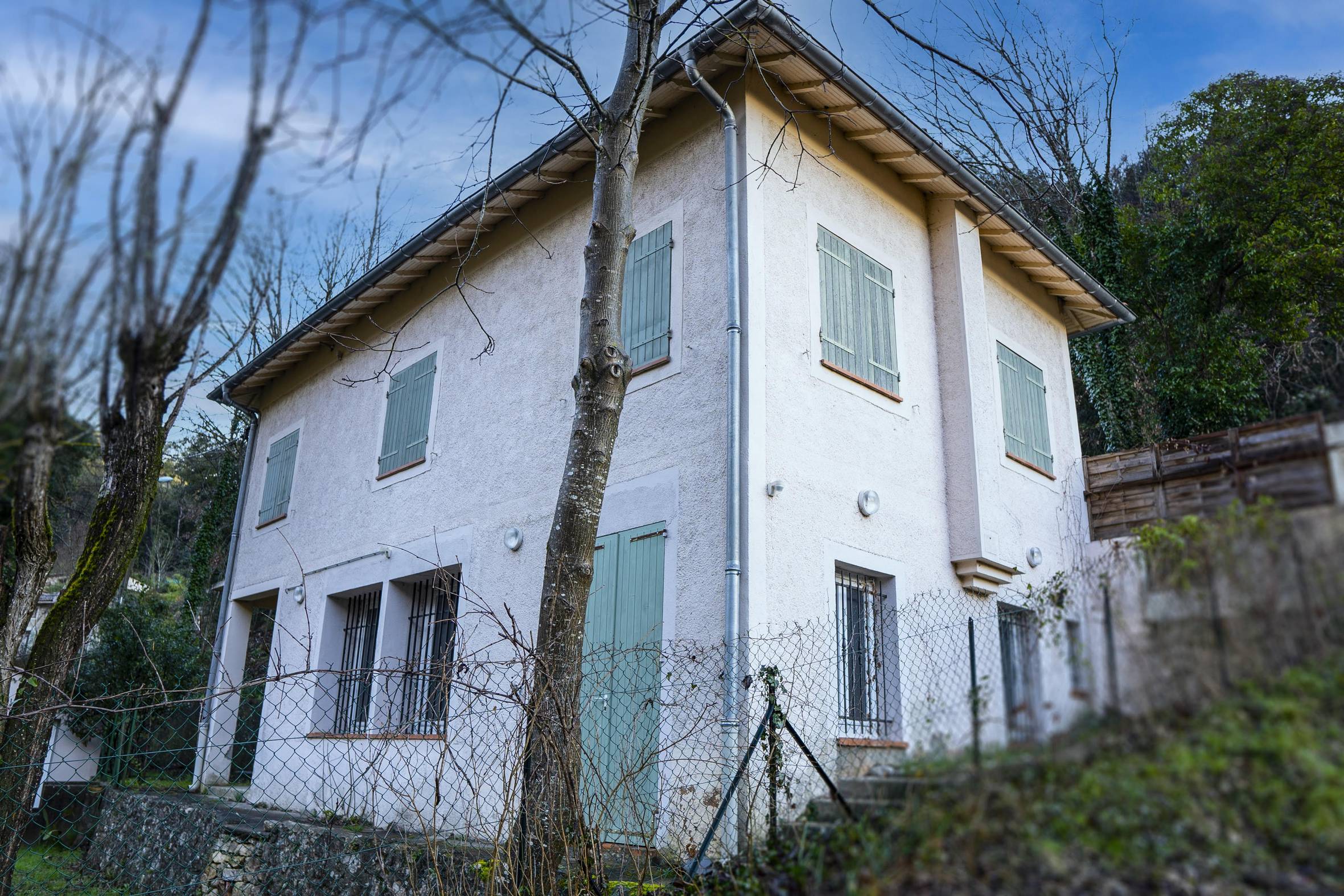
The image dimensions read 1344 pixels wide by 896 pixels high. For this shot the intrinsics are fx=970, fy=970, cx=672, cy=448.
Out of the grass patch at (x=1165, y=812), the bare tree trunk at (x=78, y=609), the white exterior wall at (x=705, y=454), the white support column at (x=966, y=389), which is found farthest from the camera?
the white support column at (x=966, y=389)

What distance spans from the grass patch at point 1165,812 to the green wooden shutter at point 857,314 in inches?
212

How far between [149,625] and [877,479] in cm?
1060

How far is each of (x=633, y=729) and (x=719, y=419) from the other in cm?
208

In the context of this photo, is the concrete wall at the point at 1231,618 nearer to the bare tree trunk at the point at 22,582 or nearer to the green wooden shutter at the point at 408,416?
the bare tree trunk at the point at 22,582

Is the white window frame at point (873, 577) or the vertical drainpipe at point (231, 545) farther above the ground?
the vertical drainpipe at point (231, 545)

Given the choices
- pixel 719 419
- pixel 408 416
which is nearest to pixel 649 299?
pixel 719 419

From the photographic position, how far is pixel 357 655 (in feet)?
32.7

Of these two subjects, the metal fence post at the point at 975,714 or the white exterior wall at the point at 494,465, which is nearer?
the metal fence post at the point at 975,714

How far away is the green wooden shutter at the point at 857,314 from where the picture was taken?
7.28 metres

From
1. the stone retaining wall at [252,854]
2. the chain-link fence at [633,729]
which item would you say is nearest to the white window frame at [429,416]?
the chain-link fence at [633,729]

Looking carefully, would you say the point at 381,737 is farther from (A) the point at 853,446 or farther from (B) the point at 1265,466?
(B) the point at 1265,466

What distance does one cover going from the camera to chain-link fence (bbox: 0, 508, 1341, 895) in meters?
2.05

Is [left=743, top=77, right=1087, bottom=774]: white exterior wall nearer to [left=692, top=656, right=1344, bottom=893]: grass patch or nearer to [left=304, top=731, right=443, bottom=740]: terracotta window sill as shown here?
[left=304, top=731, right=443, bottom=740]: terracotta window sill

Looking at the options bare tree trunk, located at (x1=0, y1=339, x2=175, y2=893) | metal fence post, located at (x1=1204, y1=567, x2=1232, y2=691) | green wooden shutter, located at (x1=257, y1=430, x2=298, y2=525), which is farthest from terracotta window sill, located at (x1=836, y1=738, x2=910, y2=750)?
green wooden shutter, located at (x1=257, y1=430, x2=298, y2=525)
